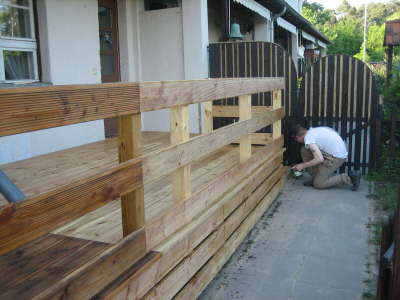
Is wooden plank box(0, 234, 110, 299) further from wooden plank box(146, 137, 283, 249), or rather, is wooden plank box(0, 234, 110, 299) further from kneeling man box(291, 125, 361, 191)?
kneeling man box(291, 125, 361, 191)

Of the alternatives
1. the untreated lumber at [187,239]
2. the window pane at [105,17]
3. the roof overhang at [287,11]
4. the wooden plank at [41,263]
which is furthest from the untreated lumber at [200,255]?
the roof overhang at [287,11]

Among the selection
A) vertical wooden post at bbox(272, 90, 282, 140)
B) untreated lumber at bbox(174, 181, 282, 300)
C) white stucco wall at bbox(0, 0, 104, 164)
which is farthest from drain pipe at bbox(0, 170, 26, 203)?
vertical wooden post at bbox(272, 90, 282, 140)

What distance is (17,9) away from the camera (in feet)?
17.4

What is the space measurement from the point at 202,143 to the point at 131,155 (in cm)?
95

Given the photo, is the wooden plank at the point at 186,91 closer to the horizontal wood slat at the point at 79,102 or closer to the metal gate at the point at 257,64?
the horizontal wood slat at the point at 79,102

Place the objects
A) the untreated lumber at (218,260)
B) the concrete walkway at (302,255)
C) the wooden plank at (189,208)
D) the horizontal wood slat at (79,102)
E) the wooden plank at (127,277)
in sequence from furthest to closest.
A: the concrete walkway at (302,255) < the untreated lumber at (218,260) < the wooden plank at (189,208) < the wooden plank at (127,277) < the horizontal wood slat at (79,102)

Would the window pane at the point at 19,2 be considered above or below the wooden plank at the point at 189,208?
above

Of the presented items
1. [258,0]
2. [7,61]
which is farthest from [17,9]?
[258,0]

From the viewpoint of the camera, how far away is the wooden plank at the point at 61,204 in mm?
1583

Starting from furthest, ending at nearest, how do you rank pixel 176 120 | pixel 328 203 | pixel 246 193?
pixel 328 203, pixel 246 193, pixel 176 120

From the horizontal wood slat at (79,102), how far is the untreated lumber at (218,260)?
1336 millimetres

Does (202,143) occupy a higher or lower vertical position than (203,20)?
lower

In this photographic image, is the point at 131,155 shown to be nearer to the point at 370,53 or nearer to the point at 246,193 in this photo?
the point at 246,193

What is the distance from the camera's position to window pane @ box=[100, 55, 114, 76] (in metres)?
7.12
